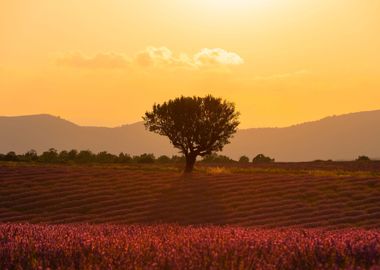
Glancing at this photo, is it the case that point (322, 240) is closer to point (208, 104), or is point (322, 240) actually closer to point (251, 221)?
point (251, 221)

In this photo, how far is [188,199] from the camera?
2070cm

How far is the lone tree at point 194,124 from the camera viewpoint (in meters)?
33.5

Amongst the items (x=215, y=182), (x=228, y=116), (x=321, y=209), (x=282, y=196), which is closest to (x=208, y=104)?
(x=228, y=116)

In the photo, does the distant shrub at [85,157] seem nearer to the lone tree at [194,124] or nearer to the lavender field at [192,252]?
the lone tree at [194,124]

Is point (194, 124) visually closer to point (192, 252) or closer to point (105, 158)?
point (105, 158)

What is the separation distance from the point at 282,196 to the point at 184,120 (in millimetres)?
13166

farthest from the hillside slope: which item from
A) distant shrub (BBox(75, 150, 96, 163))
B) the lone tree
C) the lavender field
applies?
distant shrub (BBox(75, 150, 96, 163))

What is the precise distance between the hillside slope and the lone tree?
19.2ft

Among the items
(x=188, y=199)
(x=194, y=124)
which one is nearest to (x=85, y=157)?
(x=194, y=124)

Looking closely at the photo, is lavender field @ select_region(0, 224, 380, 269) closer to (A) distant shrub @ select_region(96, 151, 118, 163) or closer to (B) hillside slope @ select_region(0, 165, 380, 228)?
(B) hillside slope @ select_region(0, 165, 380, 228)

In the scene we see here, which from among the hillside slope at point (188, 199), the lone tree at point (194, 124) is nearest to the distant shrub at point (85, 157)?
the lone tree at point (194, 124)

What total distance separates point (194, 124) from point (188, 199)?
43.1 ft

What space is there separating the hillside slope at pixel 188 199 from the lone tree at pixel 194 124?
230 inches

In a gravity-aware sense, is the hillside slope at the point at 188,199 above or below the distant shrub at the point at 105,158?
below
